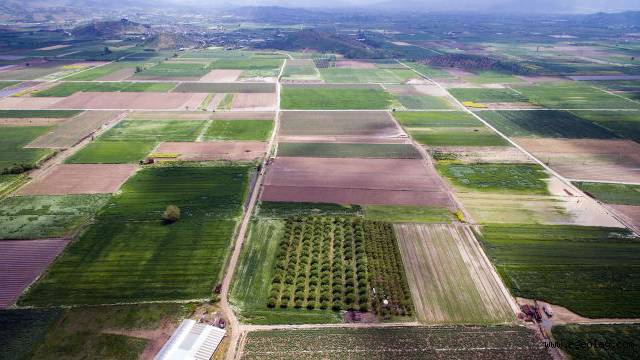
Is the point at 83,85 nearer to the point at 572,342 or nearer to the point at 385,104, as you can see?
the point at 385,104

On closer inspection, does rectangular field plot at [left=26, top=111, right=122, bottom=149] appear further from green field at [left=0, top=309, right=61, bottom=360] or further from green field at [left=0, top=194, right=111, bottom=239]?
green field at [left=0, top=309, right=61, bottom=360]

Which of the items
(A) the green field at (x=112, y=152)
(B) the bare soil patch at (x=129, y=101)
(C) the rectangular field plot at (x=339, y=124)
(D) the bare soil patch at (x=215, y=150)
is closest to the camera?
(A) the green field at (x=112, y=152)

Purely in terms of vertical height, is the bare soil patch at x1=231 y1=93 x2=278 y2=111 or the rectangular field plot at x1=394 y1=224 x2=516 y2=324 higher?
the bare soil patch at x1=231 y1=93 x2=278 y2=111

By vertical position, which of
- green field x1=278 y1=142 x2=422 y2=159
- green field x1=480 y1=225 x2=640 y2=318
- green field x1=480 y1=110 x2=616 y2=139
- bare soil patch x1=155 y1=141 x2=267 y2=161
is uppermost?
green field x1=480 y1=110 x2=616 y2=139

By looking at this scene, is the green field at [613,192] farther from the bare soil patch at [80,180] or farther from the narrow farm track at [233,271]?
the bare soil patch at [80,180]

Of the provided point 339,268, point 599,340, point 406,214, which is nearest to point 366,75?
point 406,214

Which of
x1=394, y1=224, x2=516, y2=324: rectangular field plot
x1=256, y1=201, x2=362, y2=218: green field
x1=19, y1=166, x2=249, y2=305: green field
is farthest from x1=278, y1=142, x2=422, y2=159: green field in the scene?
x1=394, y1=224, x2=516, y2=324: rectangular field plot

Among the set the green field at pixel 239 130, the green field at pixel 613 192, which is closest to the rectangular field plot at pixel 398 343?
the green field at pixel 613 192
